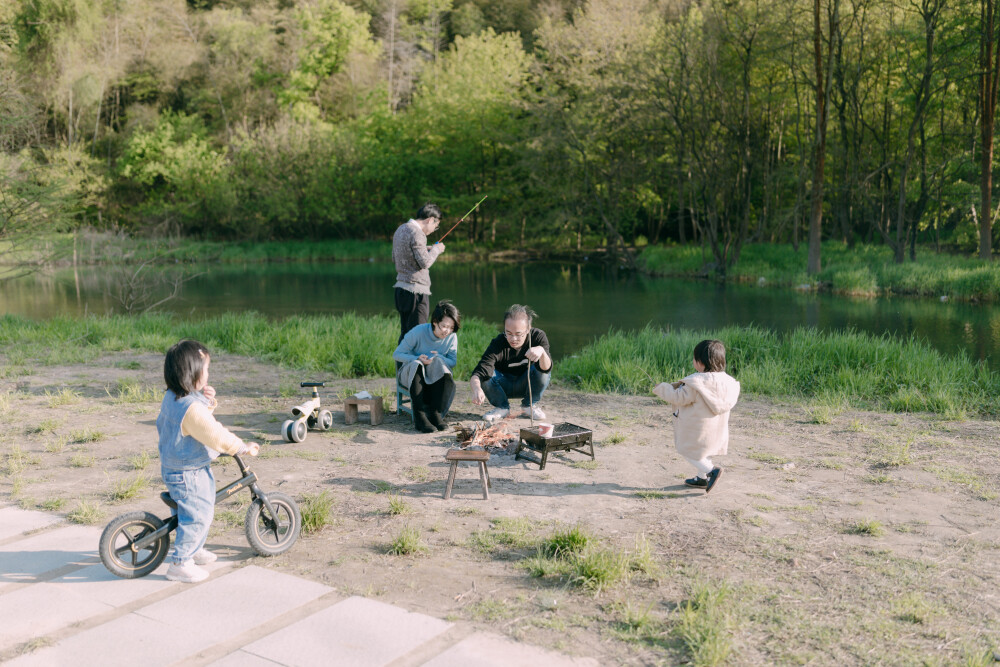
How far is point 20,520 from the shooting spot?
4277mm

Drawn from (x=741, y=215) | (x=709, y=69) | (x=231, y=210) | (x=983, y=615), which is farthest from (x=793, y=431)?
(x=231, y=210)

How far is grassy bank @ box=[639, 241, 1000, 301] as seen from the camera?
62.7ft

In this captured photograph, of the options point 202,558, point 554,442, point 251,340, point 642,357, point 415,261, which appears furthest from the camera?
point 251,340

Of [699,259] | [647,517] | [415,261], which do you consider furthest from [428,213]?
[699,259]

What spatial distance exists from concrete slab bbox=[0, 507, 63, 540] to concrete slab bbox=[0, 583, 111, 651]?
839mm

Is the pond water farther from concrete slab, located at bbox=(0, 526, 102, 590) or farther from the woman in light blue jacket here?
concrete slab, located at bbox=(0, 526, 102, 590)

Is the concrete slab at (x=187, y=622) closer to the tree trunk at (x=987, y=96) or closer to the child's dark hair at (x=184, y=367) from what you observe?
the child's dark hair at (x=184, y=367)

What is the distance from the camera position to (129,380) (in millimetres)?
8469

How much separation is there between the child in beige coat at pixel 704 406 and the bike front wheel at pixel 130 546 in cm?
279

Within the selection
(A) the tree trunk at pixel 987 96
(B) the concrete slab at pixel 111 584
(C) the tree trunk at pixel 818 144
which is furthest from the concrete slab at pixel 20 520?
(A) the tree trunk at pixel 987 96

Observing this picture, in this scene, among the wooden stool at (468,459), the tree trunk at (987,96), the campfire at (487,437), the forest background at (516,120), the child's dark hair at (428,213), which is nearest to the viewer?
the wooden stool at (468,459)

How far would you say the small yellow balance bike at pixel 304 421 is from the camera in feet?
19.7

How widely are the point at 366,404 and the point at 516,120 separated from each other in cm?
3438

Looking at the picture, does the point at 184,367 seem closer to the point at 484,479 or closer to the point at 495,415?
the point at 484,479
